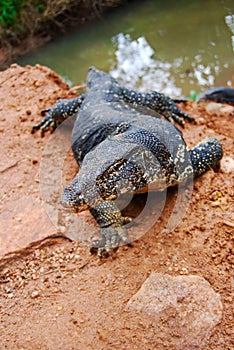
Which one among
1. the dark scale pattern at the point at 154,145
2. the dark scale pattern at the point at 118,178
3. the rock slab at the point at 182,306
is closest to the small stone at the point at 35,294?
the rock slab at the point at 182,306

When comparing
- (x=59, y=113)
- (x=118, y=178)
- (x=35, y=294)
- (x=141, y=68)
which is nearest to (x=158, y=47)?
(x=141, y=68)

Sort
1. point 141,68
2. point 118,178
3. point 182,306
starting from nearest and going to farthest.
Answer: point 182,306, point 118,178, point 141,68

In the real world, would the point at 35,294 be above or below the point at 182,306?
above

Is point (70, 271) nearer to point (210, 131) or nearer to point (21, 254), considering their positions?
point (21, 254)

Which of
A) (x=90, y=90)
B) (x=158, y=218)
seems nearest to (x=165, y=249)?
(x=158, y=218)

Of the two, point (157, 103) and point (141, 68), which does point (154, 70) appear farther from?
point (157, 103)

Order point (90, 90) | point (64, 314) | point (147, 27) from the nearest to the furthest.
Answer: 1. point (64, 314)
2. point (90, 90)
3. point (147, 27)

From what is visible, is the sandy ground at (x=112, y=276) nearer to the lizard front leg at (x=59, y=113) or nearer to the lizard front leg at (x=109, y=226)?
the lizard front leg at (x=109, y=226)

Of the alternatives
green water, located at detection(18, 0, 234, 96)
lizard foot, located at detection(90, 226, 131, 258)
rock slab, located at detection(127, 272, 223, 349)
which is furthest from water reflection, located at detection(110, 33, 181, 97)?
rock slab, located at detection(127, 272, 223, 349)
